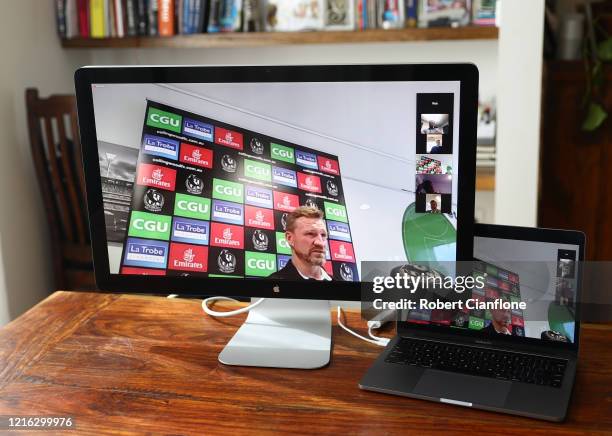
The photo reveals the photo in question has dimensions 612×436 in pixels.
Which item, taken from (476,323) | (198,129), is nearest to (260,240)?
(198,129)

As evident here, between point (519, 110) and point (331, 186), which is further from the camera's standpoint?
point (519, 110)

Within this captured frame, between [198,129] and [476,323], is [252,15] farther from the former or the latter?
[476,323]

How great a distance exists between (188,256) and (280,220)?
0.58 feet

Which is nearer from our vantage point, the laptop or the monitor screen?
the laptop

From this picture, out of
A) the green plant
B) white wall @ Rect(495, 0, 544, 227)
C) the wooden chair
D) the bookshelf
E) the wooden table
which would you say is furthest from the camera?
the bookshelf

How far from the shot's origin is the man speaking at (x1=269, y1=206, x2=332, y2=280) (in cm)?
116

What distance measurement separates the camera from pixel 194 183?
1182mm

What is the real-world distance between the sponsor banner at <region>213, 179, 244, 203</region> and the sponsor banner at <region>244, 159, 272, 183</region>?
26 millimetres

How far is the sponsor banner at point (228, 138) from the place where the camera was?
3.83ft

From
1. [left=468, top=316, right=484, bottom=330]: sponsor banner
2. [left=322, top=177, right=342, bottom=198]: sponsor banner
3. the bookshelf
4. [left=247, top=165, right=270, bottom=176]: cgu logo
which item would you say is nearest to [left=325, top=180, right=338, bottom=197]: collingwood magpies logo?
[left=322, top=177, right=342, bottom=198]: sponsor banner

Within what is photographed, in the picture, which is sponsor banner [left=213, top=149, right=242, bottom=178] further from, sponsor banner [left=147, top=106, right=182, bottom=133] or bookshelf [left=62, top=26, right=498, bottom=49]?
bookshelf [left=62, top=26, right=498, bottom=49]

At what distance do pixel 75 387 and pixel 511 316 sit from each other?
2.27 ft

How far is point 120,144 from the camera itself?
1193 millimetres

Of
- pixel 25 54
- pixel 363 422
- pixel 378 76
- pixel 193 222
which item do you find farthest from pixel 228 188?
pixel 25 54
